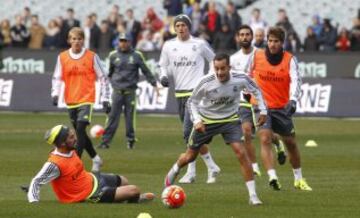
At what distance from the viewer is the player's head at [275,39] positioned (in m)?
17.9

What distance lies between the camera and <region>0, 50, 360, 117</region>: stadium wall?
Result: 34.8 m

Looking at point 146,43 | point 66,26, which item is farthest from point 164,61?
point 66,26

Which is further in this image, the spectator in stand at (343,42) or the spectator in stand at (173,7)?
the spectator in stand at (173,7)

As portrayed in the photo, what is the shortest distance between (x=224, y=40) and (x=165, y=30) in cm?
202

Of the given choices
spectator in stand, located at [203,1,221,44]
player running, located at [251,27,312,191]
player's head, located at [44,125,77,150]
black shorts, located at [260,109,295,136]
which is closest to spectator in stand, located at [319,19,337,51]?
spectator in stand, located at [203,1,221,44]

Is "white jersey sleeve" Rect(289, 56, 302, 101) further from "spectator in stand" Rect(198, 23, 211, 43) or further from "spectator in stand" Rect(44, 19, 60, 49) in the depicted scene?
"spectator in stand" Rect(44, 19, 60, 49)

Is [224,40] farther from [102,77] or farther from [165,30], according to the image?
[102,77]

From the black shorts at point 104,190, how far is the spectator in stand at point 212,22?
23.8m

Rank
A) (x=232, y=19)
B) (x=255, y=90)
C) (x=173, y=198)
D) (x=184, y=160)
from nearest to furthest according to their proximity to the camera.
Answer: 1. (x=173, y=198)
2. (x=255, y=90)
3. (x=184, y=160)
4. (x=232, y=19)

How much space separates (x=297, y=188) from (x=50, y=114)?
19.3 meters

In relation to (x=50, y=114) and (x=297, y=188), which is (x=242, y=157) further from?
(x=50, y=114)

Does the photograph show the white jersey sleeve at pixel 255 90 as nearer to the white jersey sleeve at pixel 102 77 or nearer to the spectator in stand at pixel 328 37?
the white jersey sleeve at pixel 102 77

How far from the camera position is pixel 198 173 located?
69.2 feet

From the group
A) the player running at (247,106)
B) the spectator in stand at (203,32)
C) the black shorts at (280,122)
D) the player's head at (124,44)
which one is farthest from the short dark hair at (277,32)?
the spectator in stand at (203,32)
